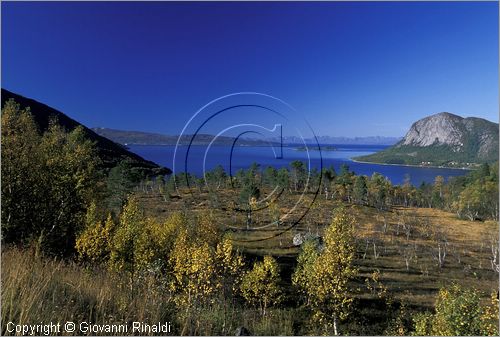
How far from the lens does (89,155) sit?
34031 mm

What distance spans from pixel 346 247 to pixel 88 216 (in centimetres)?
2413

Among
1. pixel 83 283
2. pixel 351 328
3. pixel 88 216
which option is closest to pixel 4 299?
pixel 83 283

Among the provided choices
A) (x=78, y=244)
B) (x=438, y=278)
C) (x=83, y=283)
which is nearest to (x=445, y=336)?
(x=83, y=283)

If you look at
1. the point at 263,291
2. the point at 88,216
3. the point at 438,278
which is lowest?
the point at 438,278

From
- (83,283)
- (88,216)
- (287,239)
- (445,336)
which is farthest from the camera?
(287,239)

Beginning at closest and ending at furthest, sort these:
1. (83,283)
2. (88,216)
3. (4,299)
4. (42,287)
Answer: (4,299)
(42,287)
(83,283)
(88,216)

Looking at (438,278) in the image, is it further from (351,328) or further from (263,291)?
(263,291)

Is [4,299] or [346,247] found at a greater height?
[4,299]

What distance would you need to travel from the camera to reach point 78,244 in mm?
30094

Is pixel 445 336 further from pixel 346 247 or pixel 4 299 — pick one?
Answer: pixel 4 299

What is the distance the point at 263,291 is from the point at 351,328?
1009cm

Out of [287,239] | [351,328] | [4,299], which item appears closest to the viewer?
[4,299]

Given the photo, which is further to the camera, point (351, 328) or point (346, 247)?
point (351, 328)

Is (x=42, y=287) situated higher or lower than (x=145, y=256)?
higher
